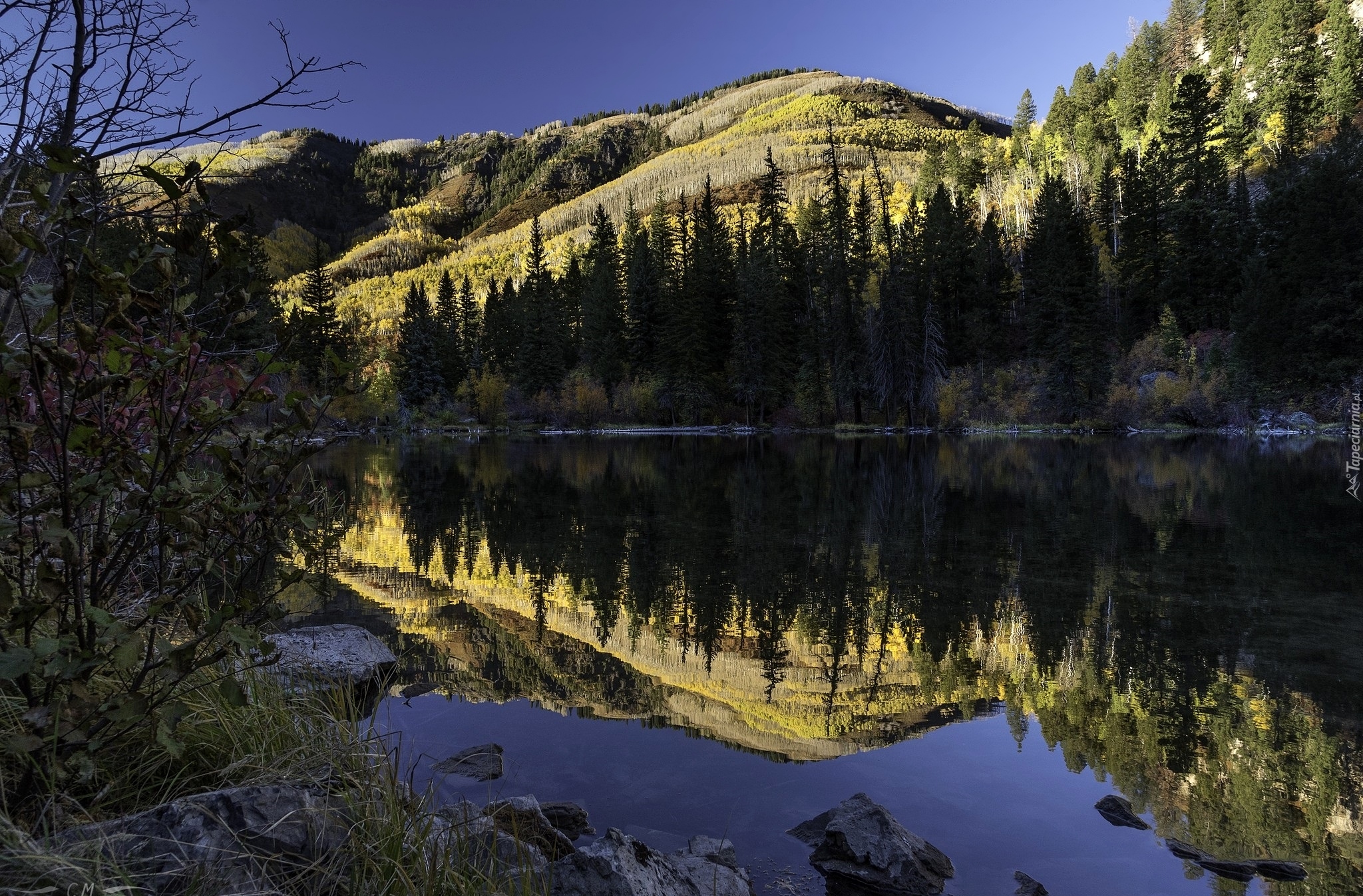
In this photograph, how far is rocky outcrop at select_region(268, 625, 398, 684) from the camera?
203 inches

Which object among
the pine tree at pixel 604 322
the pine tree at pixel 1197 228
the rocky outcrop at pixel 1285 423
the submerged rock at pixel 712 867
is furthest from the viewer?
the pine tree at pixel 604 322

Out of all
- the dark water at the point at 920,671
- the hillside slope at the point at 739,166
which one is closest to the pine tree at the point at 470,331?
the hillside slope at the point at 739,166

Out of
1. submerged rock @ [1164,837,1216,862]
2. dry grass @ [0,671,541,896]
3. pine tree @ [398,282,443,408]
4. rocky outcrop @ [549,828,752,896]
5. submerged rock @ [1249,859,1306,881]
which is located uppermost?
pine tree @ [398,282,443,408]

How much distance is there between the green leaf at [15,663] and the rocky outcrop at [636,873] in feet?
5.76

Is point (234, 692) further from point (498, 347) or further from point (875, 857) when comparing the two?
point (498, 347)

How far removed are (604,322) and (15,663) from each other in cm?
5839

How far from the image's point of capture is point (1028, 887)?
3504 mm

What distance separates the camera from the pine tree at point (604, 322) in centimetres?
5762

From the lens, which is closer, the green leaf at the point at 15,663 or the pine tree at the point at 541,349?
the green leaf at the point at 15,663

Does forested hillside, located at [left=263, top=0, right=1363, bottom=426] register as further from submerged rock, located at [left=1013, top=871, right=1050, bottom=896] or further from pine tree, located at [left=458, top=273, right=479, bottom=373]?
submerged rock, located at [left=1013, top=871, right=1050, bottom=896]

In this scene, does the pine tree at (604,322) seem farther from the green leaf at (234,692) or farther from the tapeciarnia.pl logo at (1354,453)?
the green leaf at (234,692)

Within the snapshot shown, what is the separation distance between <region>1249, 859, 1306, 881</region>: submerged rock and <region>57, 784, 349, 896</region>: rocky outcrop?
394 cm

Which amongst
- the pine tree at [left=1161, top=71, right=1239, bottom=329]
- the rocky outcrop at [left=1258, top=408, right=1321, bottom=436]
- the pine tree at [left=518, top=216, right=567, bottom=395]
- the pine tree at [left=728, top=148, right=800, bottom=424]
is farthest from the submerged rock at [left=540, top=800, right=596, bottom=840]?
the pine tree at [left=518, top=216, right=567, bottom=395]

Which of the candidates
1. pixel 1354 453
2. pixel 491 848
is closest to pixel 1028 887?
pixel 491 848
